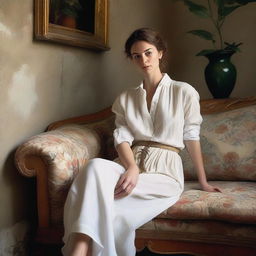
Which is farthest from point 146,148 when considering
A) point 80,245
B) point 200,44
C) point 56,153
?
point 200,44

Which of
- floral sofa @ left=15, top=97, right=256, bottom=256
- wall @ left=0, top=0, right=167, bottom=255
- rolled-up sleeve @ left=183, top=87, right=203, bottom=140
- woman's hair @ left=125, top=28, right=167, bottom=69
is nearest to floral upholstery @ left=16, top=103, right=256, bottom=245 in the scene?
floral sofa @ left=15, top=97, right=256, bottom=256

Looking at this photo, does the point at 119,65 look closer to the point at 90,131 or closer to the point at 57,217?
the point at 90,131

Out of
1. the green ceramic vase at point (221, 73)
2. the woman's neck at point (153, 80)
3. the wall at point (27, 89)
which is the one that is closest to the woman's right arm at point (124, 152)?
the woman's neck at point (153, 80)

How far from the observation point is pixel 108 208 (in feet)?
5.34

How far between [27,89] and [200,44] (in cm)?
136

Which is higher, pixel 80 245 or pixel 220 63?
pixel 220 63

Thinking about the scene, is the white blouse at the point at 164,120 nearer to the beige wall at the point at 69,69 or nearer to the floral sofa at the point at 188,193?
the floral sofa at the point at 188,193

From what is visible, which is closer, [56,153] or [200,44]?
[56,153]

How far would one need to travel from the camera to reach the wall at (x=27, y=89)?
197 cm

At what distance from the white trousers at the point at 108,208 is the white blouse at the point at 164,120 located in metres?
0.20

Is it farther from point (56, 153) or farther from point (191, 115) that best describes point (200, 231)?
point (56, 153)

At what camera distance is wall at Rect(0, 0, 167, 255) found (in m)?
1.97

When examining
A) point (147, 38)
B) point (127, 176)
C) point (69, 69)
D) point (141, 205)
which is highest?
point (147, 38)

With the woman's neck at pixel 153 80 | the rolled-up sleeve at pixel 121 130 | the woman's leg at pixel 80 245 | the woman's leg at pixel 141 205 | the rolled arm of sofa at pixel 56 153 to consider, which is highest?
the woman's neck at pixel 153 80
